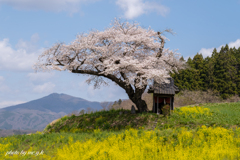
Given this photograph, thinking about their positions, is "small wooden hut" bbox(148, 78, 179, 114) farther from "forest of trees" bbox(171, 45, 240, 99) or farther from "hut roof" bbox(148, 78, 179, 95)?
"forest of trees" bbox(171, 45, 240, 99)

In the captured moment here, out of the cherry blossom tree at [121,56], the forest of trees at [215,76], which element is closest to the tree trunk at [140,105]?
the cherry blossom tree at [121,56]

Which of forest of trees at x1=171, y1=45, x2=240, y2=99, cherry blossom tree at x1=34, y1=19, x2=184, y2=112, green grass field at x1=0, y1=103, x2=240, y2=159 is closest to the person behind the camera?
green grass field at x1=0, y1=103, x2=240, y2=159

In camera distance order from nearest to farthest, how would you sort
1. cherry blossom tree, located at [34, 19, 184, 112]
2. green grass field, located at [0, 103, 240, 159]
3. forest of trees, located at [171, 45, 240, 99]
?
green grass field, located at [0, 103, 240, 159], cherry blossom tree, located at [34, 19, 184, 112], forest of trees, located at [171, 45, 240, 99]

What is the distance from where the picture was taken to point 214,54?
50062 millimetres

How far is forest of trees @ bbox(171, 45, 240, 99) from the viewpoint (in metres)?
42.5

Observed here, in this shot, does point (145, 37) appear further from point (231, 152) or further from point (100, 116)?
point (231, 152)

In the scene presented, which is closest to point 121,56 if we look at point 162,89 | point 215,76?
point 162,89

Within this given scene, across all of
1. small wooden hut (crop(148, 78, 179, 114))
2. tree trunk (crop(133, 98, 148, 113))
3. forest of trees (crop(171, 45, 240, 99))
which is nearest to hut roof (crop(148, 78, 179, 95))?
small wooden hut (crop(148, 78, 179, 114))

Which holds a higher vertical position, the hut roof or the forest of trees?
the forest of trees

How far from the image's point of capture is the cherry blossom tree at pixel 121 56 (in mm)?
18578

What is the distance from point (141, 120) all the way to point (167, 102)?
132 inches

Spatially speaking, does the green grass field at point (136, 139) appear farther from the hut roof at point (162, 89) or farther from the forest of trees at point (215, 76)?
the forest of trees at point (215, 76)

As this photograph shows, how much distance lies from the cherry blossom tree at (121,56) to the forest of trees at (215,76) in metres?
23.4

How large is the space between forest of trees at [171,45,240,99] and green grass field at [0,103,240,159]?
2365 centimetres
